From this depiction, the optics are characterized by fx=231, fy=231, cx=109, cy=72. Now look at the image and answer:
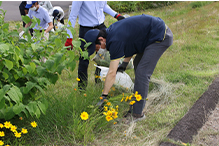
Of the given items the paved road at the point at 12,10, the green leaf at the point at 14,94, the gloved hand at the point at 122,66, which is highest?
the green leaf at the point at 14,94

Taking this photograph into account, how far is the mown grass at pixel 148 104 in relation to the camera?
2.47 meters

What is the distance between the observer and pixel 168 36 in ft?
9.26

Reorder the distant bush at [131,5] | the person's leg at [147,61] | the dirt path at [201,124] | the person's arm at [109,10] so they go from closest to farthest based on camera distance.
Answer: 1. the dirt path at [201,124]
2. the person's leg at [147,61]
3. the person's arm at [109,10]
4. the distant bush at [131,5]

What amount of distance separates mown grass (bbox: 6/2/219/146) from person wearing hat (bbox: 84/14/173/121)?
232 millimetres

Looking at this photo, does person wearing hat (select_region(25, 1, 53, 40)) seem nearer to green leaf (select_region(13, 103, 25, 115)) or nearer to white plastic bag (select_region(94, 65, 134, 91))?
white plastic bag (select_region(94, 65, 134, 91))

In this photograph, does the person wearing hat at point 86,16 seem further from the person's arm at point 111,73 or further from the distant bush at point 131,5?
the distant bush at point 131,5

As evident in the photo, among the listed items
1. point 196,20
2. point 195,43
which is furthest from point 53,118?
point 196,20

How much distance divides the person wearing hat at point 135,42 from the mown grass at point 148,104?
0.76ft

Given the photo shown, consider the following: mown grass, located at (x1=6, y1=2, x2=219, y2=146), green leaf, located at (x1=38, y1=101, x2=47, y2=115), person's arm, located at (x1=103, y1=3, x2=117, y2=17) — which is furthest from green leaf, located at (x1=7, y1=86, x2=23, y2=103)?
person's arm, located at (x1=103, y1=3, x2=117, y2=17)

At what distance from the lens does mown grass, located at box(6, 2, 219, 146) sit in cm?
247

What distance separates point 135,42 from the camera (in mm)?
2742

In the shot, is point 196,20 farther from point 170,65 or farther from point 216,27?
point 170,65

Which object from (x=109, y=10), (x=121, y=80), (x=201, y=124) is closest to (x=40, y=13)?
(x=109, y=10)

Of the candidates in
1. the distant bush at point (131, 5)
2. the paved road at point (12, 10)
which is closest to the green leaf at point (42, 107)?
the paved road at point (12, 10)
